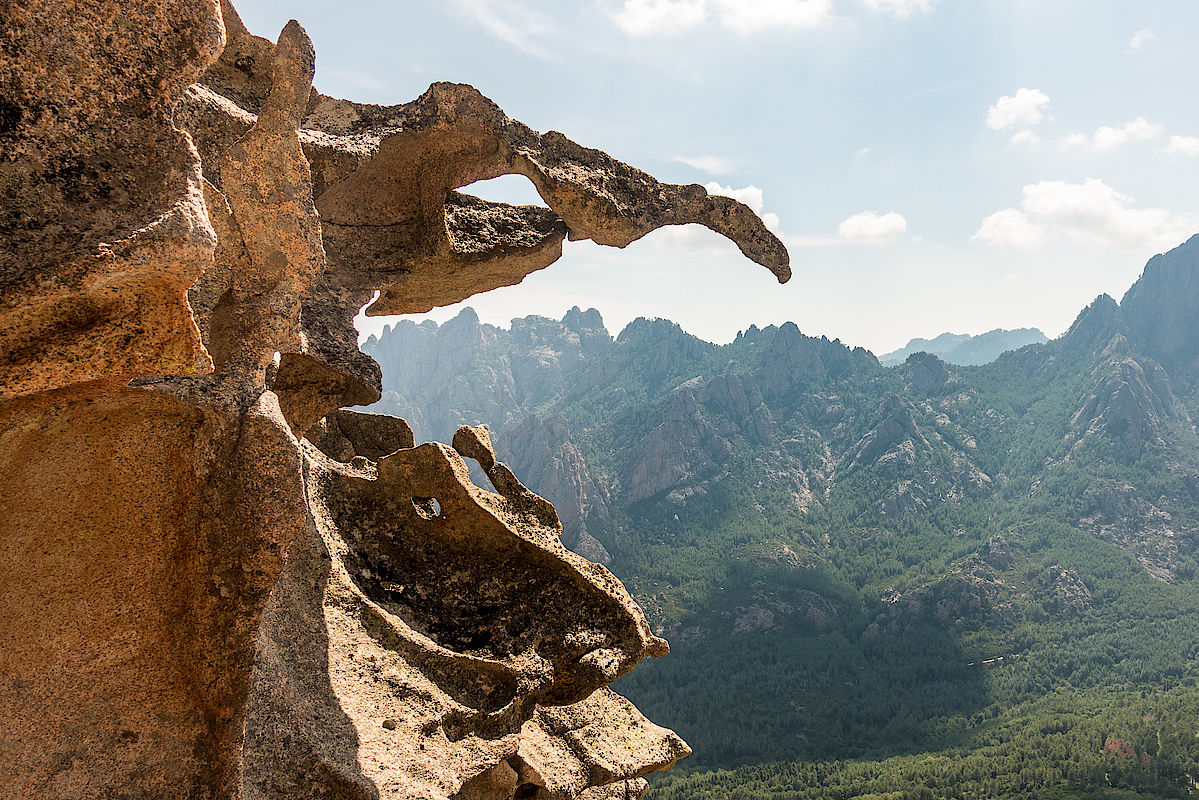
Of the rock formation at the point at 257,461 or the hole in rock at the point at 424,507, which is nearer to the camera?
the rock formation at the point at 257,461

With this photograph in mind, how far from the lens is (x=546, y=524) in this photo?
49.5 ft

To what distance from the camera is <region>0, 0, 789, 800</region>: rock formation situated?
562cm

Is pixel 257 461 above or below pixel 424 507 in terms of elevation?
above

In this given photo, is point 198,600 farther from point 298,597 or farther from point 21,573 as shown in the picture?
point 298,597

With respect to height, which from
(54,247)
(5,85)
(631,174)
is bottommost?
(54,247)

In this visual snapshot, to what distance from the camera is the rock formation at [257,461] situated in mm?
5621

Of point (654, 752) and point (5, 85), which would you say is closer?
point (5, 85)

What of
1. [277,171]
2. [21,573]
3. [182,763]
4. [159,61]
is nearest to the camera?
[159,61]

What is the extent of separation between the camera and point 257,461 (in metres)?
8.38

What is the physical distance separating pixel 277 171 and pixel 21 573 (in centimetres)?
561

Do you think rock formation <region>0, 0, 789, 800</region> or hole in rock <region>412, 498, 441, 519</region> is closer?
rock formation <region>0, 0, 789, 800</region>

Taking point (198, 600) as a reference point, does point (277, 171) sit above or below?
above

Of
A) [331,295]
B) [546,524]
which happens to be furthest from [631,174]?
[546,524]

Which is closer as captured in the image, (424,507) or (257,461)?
(257,461)
